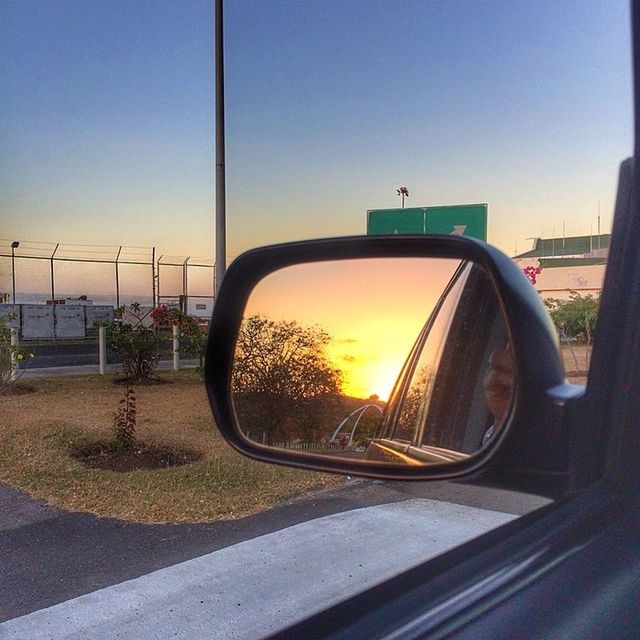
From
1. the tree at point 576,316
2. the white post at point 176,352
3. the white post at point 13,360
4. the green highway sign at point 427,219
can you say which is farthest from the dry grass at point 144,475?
the white post at point 176,352

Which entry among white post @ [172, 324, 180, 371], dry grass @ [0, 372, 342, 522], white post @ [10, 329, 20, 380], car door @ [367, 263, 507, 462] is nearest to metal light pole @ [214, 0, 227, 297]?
dry grass @ [0, 372, 342, 522]

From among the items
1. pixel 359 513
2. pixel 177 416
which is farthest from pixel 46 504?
pixel 177 416

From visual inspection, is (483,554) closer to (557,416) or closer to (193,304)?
(557,416)

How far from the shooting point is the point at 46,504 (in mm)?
5043

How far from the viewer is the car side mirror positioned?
1.36 metres

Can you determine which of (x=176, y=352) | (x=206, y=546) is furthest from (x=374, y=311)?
(x=176, y=352)

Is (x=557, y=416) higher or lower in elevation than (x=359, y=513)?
higher

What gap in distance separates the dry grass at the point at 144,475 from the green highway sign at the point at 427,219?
2.36 m

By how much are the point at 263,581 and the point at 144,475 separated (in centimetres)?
277

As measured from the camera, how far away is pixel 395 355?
157 centimetres

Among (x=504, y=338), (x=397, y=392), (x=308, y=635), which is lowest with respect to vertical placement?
(x=308, y=635)

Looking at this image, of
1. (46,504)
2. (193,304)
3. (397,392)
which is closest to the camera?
(397,392)

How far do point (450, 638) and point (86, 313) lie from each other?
23.3 meters

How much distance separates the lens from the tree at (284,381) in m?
1.69
